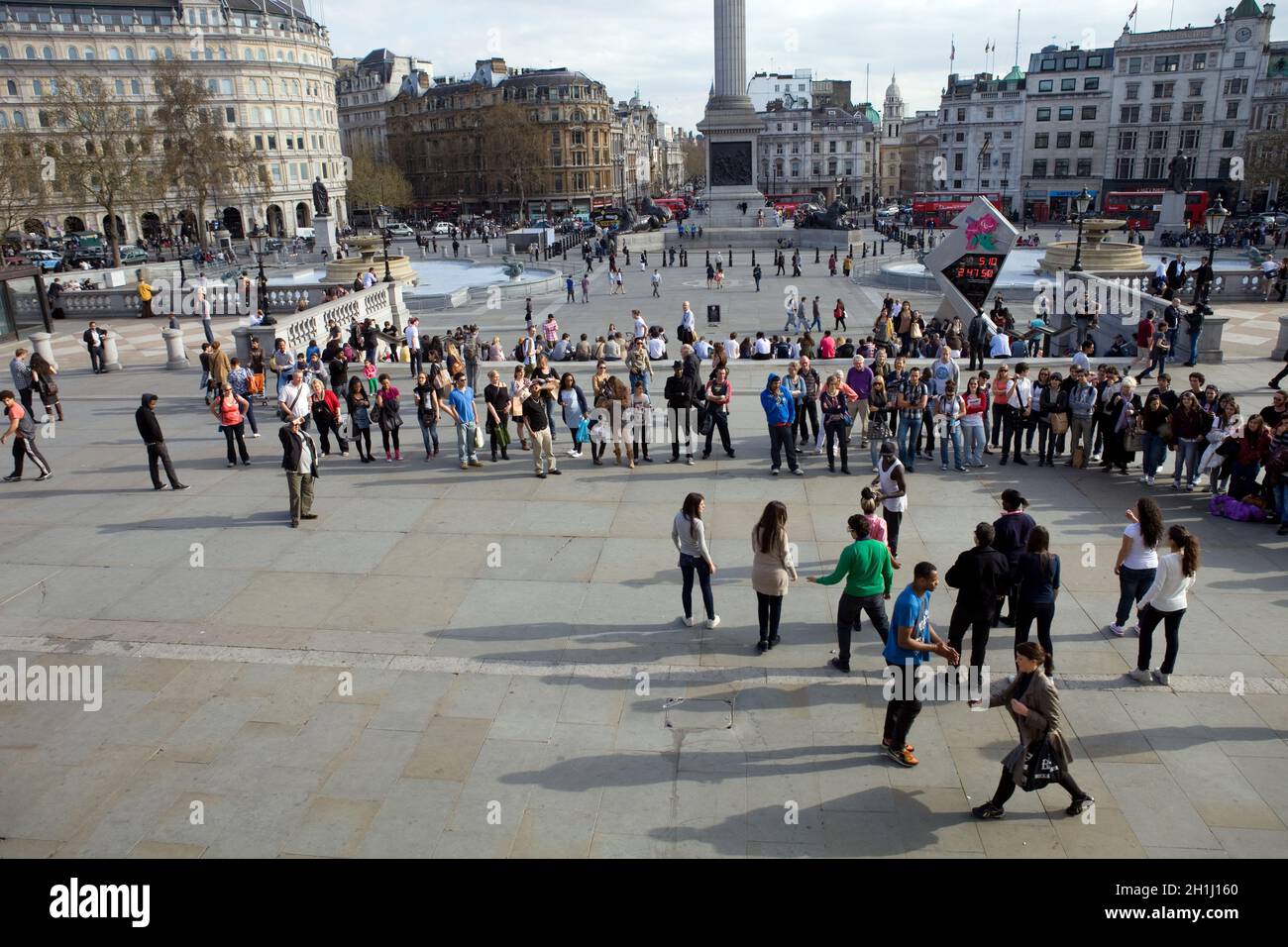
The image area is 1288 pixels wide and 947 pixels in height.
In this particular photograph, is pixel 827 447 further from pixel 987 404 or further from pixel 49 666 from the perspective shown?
pixel 49 666

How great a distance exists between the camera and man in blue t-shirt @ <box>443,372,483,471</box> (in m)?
14.1

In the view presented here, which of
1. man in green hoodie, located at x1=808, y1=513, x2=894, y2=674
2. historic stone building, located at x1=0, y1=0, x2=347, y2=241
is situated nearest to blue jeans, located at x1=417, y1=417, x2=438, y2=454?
man in green hoodie, located at x1=808, y1=513, x2=894, y2=674

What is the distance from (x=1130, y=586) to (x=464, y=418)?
9.77 metres

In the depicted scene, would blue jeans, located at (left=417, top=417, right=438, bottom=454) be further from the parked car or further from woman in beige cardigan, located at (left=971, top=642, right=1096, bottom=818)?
the parked car

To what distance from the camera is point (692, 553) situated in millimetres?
8773

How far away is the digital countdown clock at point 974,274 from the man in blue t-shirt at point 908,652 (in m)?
16.8

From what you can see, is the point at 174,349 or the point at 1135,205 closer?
the point at 174,349

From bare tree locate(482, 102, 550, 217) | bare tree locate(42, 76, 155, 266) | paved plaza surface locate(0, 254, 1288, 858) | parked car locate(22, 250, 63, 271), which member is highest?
bare tree locate(482, 102, 550, 217)

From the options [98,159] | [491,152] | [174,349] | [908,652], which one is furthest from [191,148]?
[908,652]

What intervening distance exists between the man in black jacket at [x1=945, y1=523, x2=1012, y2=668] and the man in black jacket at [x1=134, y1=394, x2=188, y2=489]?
11.3 meters

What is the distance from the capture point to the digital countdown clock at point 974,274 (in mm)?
21438

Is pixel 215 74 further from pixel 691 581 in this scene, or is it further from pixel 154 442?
pixel 691 581

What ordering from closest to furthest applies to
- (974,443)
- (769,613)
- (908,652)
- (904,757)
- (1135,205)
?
(904,757) → (908,652) → (769,613) → (974,443) → (1135,205)
